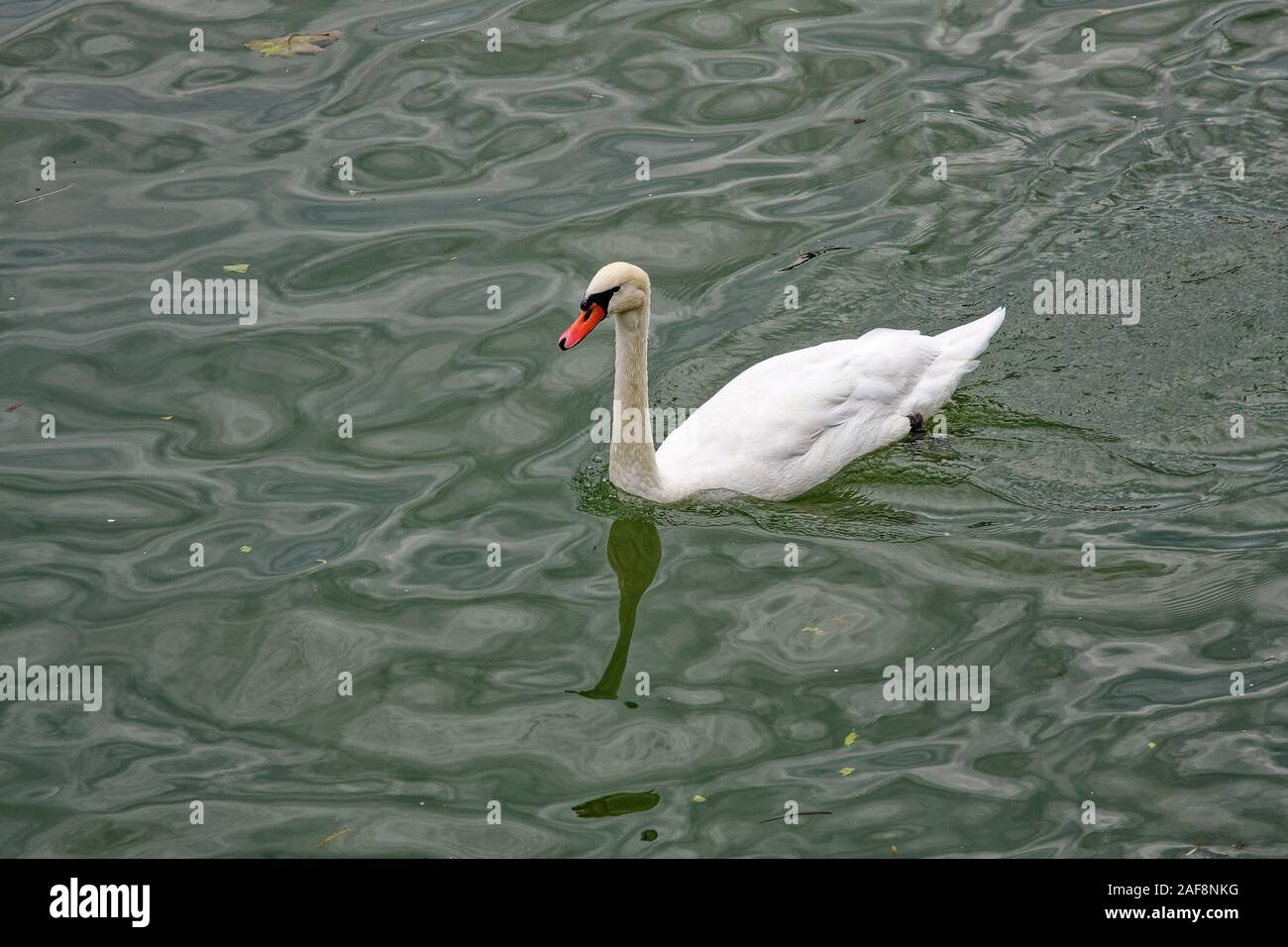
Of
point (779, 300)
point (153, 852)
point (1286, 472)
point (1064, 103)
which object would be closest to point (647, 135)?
point (779, 300)

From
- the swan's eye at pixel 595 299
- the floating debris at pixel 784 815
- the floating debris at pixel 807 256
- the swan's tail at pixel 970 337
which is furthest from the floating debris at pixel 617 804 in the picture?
the floating debris at pixel 807 256

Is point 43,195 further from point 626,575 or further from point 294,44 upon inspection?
point 626,575

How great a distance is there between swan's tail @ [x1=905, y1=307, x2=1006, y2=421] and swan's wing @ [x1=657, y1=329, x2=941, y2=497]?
0.08m

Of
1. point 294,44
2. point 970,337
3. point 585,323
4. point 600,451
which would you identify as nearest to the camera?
point 585,323

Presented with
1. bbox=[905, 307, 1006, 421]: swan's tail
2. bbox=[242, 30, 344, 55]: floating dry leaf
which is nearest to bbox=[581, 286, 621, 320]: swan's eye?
bbox=[905, 307, 1006, 421]: swan's tail

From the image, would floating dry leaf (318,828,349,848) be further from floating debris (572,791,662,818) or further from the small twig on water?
the small twig on water

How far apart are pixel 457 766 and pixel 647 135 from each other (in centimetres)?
682

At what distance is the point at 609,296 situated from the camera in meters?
8.57

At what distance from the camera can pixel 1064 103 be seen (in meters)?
12.7

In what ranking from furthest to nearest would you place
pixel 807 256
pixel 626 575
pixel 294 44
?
pixel 294 44 < pixel 807 256 < pixel 626 575

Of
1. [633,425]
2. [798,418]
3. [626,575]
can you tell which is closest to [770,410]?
[798,418]

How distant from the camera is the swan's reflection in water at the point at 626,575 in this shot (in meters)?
8.00

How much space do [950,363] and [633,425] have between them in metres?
2.36
